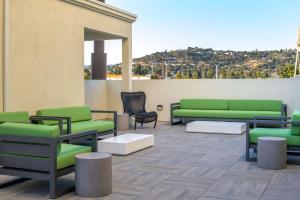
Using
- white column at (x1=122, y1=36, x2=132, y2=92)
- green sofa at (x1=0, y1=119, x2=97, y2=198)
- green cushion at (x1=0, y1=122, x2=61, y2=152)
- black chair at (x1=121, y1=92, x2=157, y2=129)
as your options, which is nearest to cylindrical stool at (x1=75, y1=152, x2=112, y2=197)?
green sofa at (x1=0, y1=119, x2=97, y2=198)

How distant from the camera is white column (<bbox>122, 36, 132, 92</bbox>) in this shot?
11.1 m

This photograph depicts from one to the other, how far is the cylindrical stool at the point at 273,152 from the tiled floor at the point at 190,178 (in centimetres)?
11

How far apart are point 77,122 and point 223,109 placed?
483 centimetres

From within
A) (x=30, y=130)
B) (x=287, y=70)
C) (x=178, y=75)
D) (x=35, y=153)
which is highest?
(x=287, y=70)

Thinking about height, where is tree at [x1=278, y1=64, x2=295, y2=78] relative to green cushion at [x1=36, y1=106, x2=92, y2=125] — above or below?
above

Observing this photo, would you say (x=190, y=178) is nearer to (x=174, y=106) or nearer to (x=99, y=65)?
(x=174, y=106)


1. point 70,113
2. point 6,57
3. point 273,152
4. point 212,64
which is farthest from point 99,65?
point 273,152

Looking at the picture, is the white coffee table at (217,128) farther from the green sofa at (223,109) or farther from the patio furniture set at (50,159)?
the patio furniture set at (50,159)

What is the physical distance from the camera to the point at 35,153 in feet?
13.6

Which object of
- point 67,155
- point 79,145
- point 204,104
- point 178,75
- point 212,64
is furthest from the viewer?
point 212,64

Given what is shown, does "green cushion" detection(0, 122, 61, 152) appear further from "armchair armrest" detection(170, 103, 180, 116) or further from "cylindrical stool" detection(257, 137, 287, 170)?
"armchair armrest" detection(170, 103, 180, 116)

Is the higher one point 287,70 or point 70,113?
point 287,70

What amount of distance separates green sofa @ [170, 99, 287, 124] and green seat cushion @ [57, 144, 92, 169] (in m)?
6.17

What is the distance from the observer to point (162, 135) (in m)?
8.86
